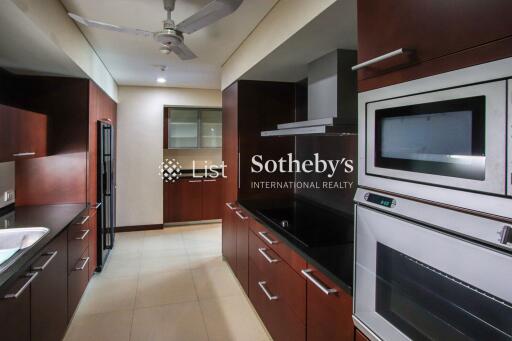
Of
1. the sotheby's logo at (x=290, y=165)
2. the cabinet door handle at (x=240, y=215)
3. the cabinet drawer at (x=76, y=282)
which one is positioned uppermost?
the sotheby's logo at (x=290, y=165)

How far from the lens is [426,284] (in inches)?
36.8

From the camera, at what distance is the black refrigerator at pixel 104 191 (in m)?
3.70

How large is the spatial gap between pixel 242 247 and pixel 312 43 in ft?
6.28

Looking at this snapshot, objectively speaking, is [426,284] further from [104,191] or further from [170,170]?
[170,170]

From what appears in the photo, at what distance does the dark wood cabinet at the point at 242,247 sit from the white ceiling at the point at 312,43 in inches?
52.8

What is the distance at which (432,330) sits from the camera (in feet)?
3.04

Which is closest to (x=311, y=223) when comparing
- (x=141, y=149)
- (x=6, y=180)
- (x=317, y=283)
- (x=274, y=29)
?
(x=317, y=283)

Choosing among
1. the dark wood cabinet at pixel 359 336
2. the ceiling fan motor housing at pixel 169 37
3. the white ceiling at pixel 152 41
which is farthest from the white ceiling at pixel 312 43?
the dark wood cabinet at pixel 359 336

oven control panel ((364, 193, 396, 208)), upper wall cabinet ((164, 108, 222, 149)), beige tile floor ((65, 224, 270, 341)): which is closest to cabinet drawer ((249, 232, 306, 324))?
beige tile floor ((65, 224, 270, 341))

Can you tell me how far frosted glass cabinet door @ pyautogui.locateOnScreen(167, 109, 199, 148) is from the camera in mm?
5746

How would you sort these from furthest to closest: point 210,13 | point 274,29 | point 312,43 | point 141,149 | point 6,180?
point 141,149, point 6,180, point 274,29, point 312,43, point 210,13

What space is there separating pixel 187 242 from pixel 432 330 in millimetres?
4301

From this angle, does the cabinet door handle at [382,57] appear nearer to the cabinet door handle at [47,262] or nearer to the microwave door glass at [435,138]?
the microwave door glass at [435,138]

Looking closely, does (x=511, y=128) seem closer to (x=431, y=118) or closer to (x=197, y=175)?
(x=431, y=118)
